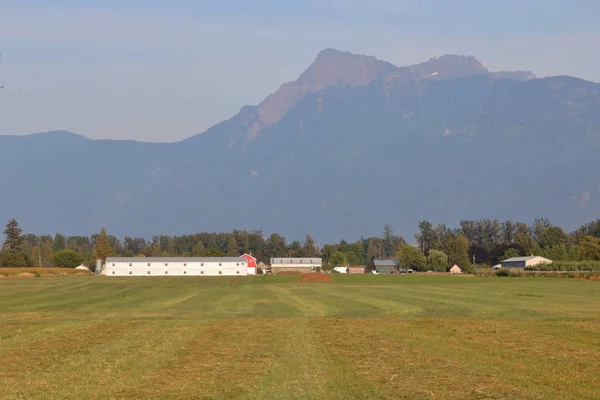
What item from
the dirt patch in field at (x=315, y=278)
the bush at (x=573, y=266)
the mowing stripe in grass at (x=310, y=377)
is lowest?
the mowing stripe in grass at (x=310, y=377)

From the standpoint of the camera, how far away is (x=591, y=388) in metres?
18.2

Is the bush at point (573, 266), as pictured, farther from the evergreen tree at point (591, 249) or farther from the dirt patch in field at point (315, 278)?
the dirt patch in field at point (315, 278)

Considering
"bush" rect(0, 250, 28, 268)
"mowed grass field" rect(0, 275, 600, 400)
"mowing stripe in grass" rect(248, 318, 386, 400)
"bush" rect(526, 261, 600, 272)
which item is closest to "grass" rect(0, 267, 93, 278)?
"bush" rect(0, 250, 28, 268)

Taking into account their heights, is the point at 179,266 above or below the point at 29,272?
above

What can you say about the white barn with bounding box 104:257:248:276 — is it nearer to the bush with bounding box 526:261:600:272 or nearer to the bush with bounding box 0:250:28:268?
the bush with bounding box 0:250:28:268

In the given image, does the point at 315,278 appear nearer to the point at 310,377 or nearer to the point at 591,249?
the point at 591,249

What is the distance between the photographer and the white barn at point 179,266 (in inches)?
7431

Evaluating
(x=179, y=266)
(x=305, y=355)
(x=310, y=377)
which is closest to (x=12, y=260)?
(x=179, y=266)

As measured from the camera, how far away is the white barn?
18875 cm

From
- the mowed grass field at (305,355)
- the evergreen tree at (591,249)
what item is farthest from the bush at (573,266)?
the mowed grass field at (305,355)

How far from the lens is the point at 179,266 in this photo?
625ft

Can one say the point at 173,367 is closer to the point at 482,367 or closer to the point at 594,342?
the point at 482,367

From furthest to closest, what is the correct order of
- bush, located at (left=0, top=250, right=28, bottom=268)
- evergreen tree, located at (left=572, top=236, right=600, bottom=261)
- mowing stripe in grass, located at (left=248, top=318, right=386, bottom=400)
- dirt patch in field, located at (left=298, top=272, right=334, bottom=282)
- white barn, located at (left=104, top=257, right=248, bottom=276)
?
white barn, located at (left=104, top=257, right=248, bottom=276), bush, located at (left=0, top=250, right=28, bottom=268), evergreen tree, located at (left=572, top=236, right=600, bottom=261), dirt patch in field, located at (left=298, top=272, right=334, bottom=282), mowing stripe in grass, located at (left=248, top=318, right=386, bottom=400)

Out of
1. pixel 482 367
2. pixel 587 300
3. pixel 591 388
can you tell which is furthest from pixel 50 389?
pixel 587 300
